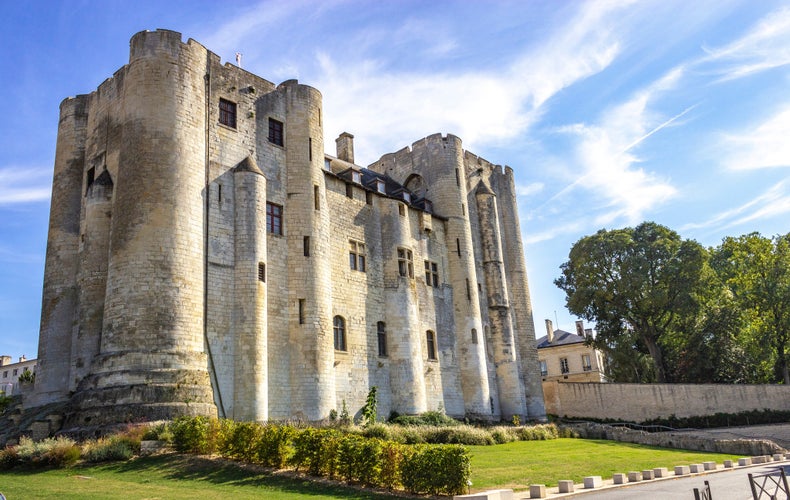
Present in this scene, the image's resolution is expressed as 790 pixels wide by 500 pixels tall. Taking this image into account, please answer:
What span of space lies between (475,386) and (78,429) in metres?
20.6

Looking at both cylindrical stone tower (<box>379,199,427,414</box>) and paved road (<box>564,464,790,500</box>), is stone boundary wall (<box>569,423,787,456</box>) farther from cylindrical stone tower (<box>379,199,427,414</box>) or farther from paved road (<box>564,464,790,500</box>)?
paved road (<box>564,464,790,500</box>)

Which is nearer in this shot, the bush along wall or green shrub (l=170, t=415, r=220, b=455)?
the bush along wall

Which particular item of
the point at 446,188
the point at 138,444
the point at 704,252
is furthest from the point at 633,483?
the point at 704,252

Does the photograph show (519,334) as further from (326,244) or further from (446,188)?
(326,244)

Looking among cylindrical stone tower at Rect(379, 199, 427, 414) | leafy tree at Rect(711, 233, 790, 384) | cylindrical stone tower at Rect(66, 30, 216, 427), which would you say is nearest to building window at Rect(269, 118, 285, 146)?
cylindrical stone tower at Rect(66, 30, 216, 427)

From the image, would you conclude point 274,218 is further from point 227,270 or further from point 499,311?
point 499,311

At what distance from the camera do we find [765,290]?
42500 millimetres

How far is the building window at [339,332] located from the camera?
2821 centimetres

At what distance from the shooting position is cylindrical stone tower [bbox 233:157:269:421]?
22.7 meters

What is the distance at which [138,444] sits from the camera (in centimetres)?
1695

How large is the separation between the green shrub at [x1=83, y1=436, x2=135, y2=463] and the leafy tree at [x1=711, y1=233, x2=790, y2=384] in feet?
133

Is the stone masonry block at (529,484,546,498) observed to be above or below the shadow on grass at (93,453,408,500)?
below

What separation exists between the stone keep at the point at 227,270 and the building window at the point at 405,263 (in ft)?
0.39

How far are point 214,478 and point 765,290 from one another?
4127 cm
